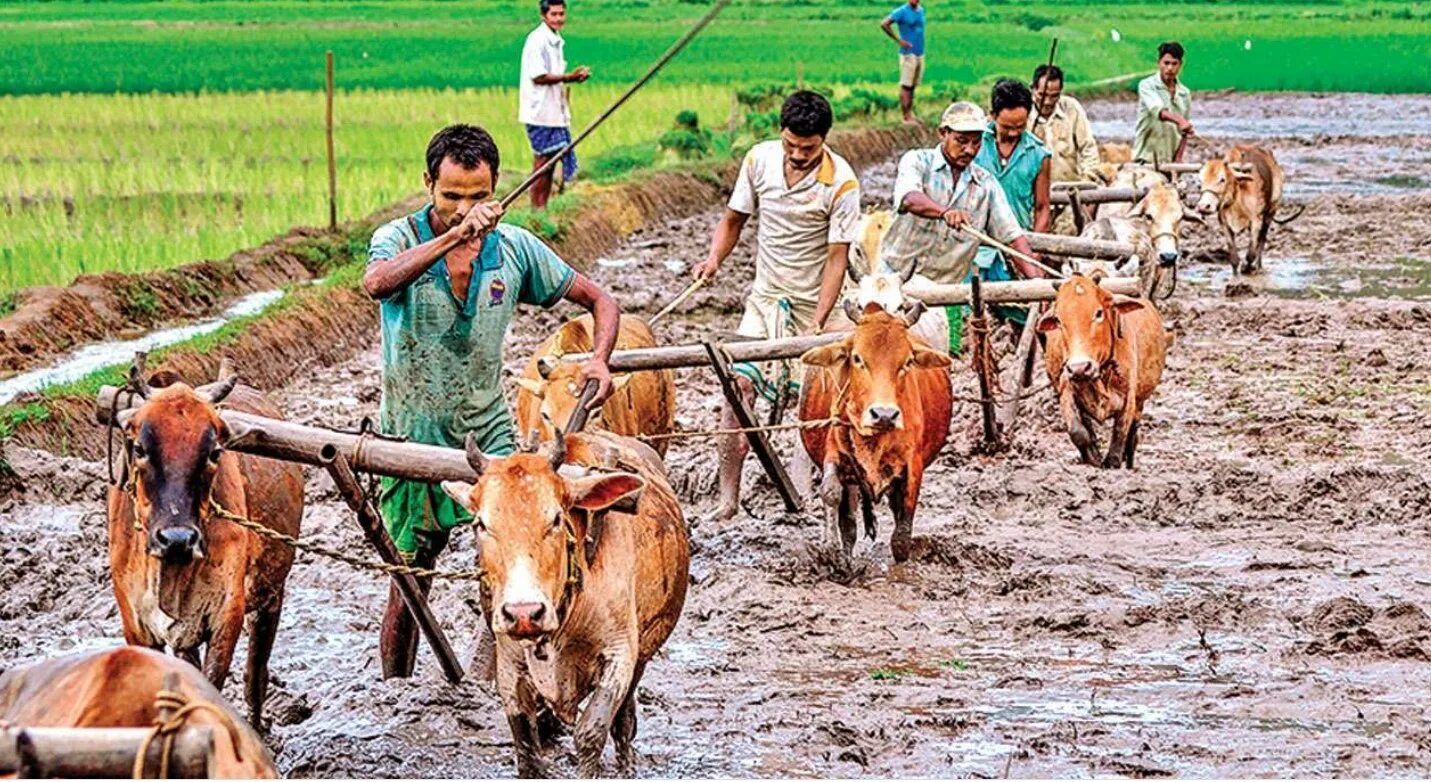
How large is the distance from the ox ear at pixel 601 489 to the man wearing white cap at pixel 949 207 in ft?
16.2

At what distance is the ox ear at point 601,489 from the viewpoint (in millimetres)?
5645

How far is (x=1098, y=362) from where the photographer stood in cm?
1070

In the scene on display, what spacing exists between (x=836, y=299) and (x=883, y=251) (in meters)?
1.65

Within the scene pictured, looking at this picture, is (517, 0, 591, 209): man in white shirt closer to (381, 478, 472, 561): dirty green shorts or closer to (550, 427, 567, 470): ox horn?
(381, 478, 472, 561): dirty green shorts

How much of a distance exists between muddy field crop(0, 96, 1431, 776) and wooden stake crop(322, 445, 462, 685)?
0.16 meters

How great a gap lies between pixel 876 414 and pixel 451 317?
90.4 inches

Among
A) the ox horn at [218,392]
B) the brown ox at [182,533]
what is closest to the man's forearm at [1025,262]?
the brown ox at [182,533]

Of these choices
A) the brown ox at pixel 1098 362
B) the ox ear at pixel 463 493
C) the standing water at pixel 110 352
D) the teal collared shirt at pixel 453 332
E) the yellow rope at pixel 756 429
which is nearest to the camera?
the ox ear at pixel 463 493

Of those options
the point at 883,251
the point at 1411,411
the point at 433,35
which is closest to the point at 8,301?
the point at 883,251

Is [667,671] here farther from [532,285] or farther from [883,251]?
[883,251]

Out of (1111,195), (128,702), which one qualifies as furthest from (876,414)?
(1111,195)

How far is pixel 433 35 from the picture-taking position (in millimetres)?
57219

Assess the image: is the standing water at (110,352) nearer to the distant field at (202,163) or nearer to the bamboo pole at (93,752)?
the distant field at (202,163)

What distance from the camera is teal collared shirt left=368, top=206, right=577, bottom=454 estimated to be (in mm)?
6754
